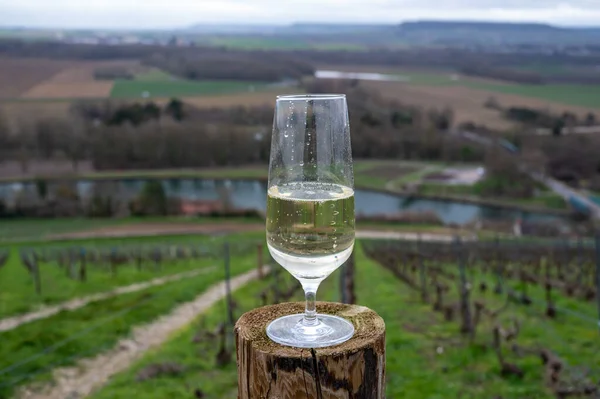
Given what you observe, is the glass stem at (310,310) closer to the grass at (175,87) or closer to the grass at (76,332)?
the grass at (76,332)

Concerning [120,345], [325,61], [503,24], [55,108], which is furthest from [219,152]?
[503,24]

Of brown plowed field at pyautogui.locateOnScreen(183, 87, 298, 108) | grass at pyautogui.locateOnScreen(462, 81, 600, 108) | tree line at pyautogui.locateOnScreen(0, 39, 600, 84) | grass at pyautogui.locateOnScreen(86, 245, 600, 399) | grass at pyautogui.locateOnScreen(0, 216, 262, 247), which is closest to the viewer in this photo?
grass at pyautogui.locateOnScreen(86, 245, 600, 399)

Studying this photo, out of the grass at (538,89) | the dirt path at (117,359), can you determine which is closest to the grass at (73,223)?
the dirt path at (117,359)

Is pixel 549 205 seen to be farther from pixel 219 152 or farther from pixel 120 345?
pixel 120 345

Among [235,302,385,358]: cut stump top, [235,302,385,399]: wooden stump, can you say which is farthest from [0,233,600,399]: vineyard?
[235,302,385,399]: wooden stump

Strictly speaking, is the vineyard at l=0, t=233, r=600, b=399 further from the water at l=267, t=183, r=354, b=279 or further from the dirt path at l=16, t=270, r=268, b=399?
the water at l=267, t=183, r=354, b=279

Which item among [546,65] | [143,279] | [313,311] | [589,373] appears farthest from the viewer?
[546,65]
